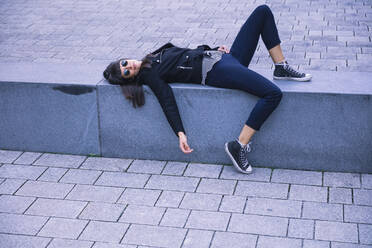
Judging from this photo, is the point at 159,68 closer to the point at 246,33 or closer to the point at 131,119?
the point at 131,119

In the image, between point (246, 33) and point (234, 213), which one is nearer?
point (234, 213)

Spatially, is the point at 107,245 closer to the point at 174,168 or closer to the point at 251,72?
the point at 174,168

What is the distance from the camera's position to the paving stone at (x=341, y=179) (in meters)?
5.18

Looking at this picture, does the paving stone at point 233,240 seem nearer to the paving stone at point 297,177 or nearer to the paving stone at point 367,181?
the paving stone at point 297,177

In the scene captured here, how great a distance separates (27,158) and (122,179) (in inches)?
44.3

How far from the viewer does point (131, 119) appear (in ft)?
18.8

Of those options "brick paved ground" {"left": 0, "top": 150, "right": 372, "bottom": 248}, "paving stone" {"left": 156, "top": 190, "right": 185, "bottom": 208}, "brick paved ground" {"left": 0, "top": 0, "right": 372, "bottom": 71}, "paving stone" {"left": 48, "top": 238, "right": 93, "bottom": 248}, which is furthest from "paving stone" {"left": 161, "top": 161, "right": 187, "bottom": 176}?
"brick paved ground" {"left": 0, "top": 0, "right": 372, "bottom": 71}

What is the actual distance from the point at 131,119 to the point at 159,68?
58 cm

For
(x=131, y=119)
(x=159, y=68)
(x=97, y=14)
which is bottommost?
(x=97, y=14)

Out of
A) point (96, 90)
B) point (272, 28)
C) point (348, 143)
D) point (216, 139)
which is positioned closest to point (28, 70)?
point (96, 90)

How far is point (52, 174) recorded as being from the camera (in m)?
5.63

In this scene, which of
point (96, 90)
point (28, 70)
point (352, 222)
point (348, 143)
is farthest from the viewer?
point (28, 70)

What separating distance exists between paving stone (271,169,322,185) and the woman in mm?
269

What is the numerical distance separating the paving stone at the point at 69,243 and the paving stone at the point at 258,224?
108 centimetres
